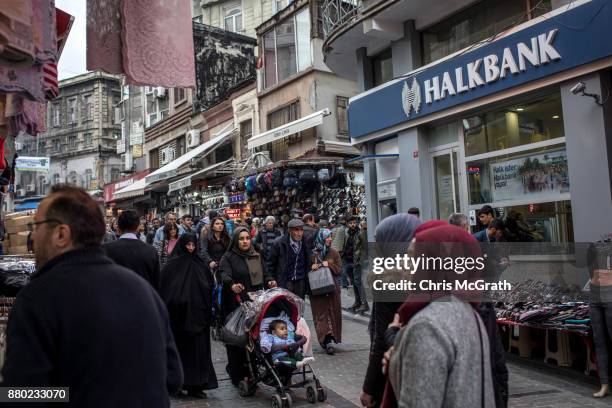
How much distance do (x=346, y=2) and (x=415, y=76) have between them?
4600 millimetres

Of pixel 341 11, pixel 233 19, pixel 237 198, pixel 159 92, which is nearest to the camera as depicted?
pixel 341 11

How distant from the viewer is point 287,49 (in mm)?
20562

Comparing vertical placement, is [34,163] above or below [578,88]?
above

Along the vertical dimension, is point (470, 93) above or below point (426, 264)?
above

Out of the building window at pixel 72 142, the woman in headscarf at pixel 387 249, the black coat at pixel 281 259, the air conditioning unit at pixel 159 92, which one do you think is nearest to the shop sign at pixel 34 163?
the air conditioning unit at pixel 159 92

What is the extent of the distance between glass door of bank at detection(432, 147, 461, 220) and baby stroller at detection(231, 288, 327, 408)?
6111mm

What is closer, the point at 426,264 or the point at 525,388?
the point at 426,264

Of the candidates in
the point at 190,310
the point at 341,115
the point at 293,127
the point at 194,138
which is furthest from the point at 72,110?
the point at 190,310

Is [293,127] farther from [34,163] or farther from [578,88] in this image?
[34,163]

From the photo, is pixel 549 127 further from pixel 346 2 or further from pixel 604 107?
pixel 346 2

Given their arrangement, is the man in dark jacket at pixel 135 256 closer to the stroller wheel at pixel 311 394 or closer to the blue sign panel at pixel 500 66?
the stroller wheel at pixel 311 394

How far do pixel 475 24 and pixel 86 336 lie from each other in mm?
10716

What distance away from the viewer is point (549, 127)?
31.3 ft

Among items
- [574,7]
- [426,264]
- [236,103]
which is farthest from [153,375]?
[236,103]
